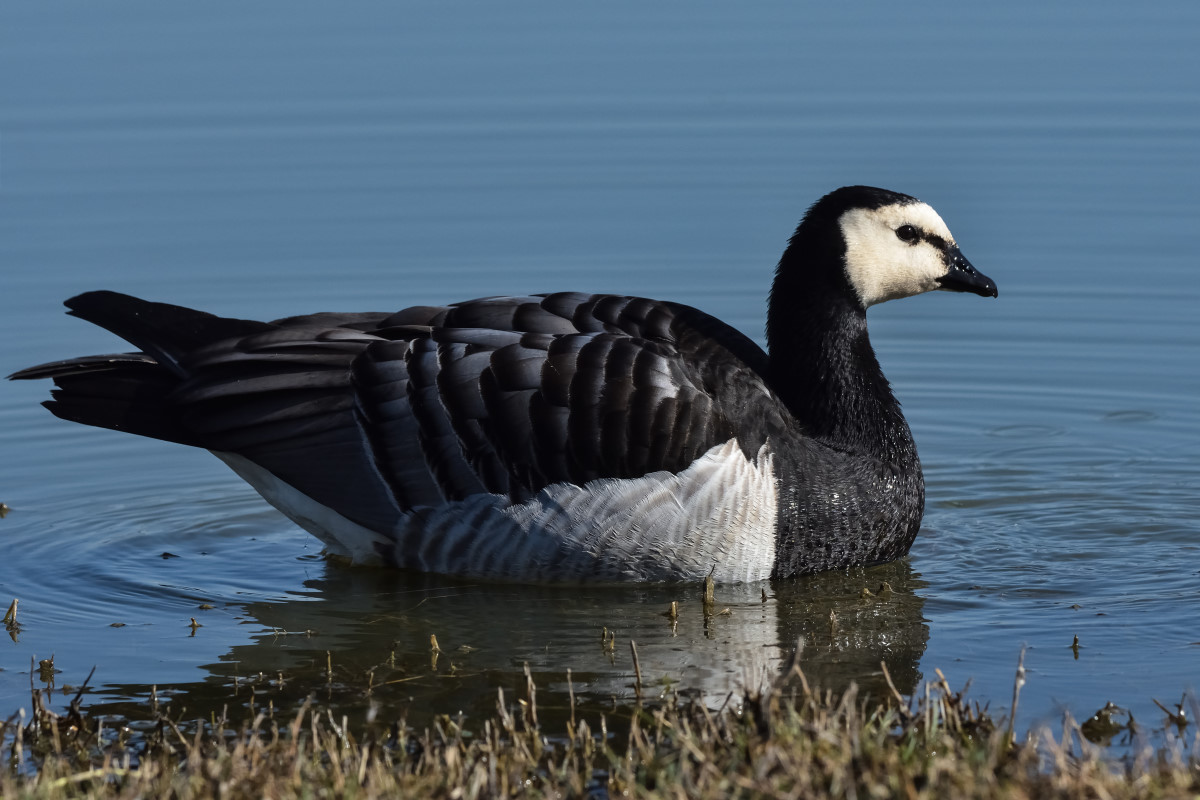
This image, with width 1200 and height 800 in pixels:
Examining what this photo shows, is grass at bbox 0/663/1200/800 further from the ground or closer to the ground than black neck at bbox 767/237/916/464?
closer to the ground

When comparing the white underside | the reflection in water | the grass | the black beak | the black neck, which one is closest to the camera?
the grass

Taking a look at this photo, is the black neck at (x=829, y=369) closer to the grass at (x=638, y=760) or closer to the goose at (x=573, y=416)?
the goose at (x=573, y=416)

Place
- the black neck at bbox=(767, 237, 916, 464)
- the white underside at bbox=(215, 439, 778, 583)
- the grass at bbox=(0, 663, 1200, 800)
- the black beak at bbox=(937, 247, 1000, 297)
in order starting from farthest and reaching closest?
the black beak at bbox=(937, 247, 1000, 297) < the black neck at bbox=(767, 237, 916, 464) < the white underside at bbox=(215, 439, 778, 583) < the grass at bbox=(0, 663, 1200, 800)

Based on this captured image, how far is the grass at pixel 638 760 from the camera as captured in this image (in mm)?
5414

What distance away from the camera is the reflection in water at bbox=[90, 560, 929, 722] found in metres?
7.52

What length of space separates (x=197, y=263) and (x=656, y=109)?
17.2ft

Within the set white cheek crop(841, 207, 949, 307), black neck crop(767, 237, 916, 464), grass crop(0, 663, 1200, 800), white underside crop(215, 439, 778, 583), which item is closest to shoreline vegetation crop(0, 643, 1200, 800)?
grass crop(0, 663, 1200, 800)

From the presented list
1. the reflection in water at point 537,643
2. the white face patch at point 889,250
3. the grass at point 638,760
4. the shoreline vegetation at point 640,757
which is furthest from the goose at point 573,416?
the grass at point 638,760

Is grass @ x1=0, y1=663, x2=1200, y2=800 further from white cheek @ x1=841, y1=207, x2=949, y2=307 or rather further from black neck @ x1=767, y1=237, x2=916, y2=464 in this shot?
white cheek @ x1=841, y1=207, x2=949, y2=307

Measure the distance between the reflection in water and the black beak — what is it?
5.48 ft

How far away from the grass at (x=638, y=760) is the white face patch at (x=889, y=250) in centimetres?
338

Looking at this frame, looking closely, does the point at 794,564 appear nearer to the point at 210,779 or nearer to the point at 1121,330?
the point at 210,779

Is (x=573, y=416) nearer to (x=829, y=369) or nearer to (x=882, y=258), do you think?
(x=829, y=369)

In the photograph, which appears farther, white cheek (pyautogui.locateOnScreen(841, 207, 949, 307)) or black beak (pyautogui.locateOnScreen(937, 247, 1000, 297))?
black beak (pyautogui.locateOnScreen(937, 247, 1000, 297))
